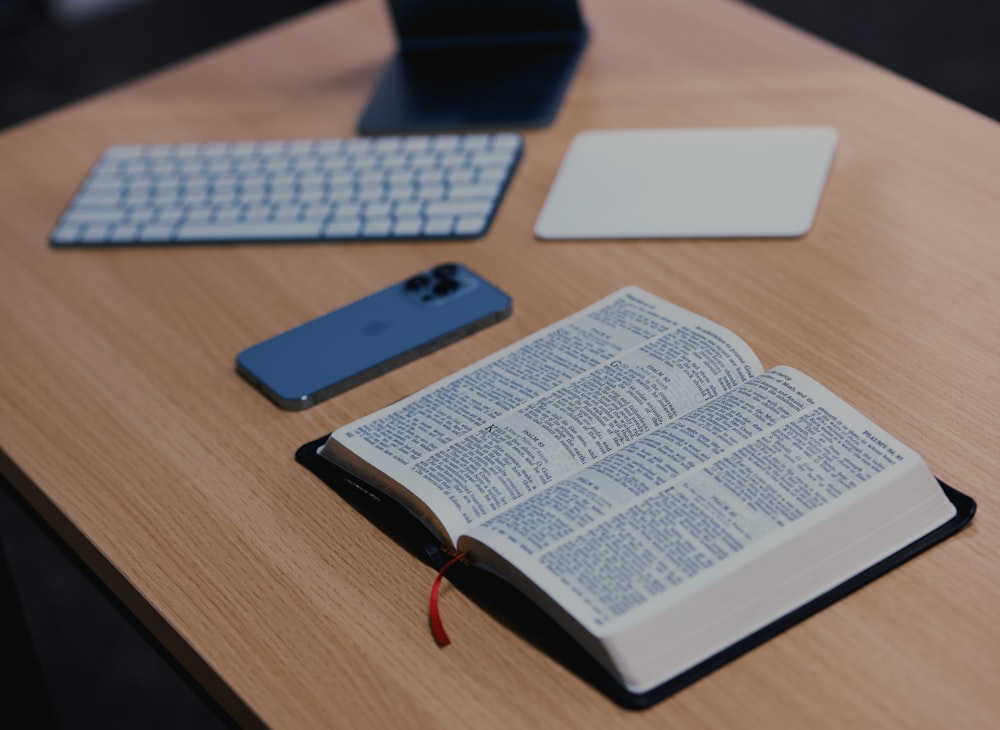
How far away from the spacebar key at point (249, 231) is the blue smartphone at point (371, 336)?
0.11m

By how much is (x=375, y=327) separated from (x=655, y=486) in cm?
30

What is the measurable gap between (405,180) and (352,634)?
19.3 inches

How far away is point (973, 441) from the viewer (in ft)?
2.48

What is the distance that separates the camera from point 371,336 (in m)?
0.93

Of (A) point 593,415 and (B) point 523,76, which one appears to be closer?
(A) point 593,415

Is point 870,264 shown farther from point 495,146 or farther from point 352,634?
point 352,634

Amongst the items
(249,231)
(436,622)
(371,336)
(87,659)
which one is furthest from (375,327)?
(87,659)

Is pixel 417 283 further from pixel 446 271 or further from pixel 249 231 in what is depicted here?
pixel 249 231

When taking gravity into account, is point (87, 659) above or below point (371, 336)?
below

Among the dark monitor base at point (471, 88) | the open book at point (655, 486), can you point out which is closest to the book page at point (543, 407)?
the open book at point (655, 486)

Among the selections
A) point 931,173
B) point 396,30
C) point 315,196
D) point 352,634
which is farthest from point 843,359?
point 396,30

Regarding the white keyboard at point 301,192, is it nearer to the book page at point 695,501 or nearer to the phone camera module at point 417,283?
the phone camera module at point 417,283

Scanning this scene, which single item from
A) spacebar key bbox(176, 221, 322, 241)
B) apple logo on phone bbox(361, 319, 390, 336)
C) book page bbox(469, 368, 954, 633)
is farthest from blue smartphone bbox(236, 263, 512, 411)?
book page bbox(469, 368, 954, 633)

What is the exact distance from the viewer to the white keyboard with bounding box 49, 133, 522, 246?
1052 millimetres
